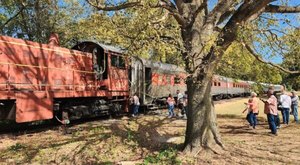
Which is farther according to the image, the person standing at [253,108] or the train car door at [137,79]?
the train car door at [137,79]

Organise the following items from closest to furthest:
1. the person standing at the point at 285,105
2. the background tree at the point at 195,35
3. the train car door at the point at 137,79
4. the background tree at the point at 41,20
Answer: the background tree at the point at 195,35, the person standing at the point at 285,105, the train car door at the point at 137,79, the background tree at the point at 41,20

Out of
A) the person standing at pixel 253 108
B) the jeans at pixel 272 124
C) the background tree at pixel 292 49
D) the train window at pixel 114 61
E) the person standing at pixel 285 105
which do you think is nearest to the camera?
the background tree at pixel 292 49

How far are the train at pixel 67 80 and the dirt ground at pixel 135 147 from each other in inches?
52.6

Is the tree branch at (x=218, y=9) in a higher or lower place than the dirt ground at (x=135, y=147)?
higher

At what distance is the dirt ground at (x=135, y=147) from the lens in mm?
9297

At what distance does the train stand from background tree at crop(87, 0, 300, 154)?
30.6 inches

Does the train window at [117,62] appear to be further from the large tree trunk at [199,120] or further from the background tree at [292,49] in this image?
the large tree trunk at [199,120]

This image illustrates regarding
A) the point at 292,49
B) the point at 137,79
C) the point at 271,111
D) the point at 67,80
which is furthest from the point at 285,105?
the point at 67,80

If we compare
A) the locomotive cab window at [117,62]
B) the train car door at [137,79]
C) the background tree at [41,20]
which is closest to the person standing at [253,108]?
the locomotive cab window at [117,62]

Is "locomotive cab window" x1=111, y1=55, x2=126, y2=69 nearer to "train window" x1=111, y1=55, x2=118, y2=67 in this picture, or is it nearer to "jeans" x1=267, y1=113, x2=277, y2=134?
"train window" x1=111, y1=55, x2=118, y2=67

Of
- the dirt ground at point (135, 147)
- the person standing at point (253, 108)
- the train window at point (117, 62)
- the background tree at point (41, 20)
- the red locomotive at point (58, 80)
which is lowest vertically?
the dirt ground at point (135, 147)

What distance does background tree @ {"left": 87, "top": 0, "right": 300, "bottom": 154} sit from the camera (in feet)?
29.8

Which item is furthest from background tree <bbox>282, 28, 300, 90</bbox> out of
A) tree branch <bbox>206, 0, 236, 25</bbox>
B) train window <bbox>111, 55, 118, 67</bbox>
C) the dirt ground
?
train window <bbox>111, 55, 118, 67</bbox>

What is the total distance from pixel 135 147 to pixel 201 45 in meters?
3.85
